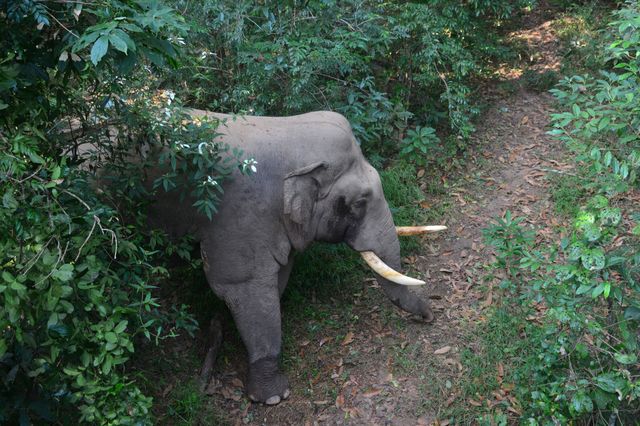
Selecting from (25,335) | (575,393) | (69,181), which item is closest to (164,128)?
(69,181)

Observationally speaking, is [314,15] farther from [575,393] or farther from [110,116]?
[575,393]

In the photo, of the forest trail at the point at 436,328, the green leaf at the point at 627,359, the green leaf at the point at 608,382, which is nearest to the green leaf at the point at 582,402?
the green leaf at the point at 608,382

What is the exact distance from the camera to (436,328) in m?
6.51

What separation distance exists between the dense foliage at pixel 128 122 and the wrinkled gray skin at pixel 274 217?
0.28 meters

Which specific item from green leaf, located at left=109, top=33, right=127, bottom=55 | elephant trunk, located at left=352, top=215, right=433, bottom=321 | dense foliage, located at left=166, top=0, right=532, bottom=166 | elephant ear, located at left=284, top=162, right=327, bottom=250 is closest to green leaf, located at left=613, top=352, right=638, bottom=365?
elephant trunk, located at left=352, top=215, right=433, bottom=321

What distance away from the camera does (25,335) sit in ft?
11.4

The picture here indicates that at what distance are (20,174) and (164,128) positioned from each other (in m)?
1.49

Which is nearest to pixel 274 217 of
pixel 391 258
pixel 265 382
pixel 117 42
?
pixel 391 258

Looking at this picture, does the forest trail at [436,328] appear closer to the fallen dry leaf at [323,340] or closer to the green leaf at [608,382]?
the fallen dry leaf at [323,340]

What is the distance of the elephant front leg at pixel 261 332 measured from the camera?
229 inches

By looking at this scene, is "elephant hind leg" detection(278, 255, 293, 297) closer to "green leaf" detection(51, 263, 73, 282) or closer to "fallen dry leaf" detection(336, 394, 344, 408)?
"fallen dry leaf" detection(336, 394, 344, 408)

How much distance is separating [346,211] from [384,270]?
0.62 metres

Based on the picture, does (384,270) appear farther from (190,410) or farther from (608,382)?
(608,382)

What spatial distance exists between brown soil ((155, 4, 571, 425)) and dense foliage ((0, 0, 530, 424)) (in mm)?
759
